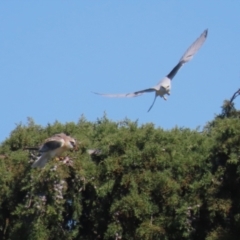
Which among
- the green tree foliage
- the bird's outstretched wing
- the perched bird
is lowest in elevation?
the green tree foliage

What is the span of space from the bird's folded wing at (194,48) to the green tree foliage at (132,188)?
91cm

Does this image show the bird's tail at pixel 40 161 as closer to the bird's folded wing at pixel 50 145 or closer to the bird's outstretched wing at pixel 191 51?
the bird's folded wing at pixel 50 145

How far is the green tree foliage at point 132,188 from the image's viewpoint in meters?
15.0

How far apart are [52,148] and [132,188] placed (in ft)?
3.88

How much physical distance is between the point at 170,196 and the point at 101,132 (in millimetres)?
1779

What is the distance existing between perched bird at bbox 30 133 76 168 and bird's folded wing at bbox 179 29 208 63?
72.5 inches

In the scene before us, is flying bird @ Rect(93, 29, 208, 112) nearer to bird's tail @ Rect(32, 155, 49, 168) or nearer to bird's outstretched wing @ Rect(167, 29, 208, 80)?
bird's outstretched wing @ Rect(167, 29, 208, 80)

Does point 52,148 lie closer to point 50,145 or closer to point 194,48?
point 50,145

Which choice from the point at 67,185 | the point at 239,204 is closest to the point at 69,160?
the point at 67,185

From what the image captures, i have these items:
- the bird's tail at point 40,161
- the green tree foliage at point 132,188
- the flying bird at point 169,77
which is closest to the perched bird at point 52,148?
the bird's tail at point 40,161

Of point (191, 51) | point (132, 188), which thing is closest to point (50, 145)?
point (132, 188)

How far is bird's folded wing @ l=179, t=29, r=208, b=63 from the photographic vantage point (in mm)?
15812

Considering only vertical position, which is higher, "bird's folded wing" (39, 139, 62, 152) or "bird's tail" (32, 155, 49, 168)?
"bird's folded wing" (39, 139, 62, 152)

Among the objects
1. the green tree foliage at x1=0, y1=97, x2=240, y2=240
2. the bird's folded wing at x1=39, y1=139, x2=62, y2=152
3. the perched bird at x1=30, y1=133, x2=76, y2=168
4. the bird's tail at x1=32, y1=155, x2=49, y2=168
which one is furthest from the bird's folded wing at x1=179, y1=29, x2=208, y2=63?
the bird's tail at x1=32, y1=155, x2=49, y2=168
